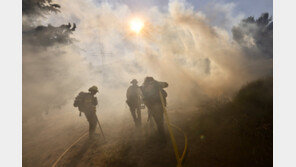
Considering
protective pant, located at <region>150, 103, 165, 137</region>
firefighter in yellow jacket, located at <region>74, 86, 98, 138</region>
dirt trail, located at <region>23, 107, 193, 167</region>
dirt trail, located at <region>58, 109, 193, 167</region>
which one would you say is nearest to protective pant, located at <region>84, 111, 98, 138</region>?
firefighter in yellow jacket, located at <region>74, 86, 98, 138</region>

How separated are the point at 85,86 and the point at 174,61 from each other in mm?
17299

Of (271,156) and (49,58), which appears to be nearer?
(271,156)

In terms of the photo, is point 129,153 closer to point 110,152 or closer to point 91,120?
point 110,152

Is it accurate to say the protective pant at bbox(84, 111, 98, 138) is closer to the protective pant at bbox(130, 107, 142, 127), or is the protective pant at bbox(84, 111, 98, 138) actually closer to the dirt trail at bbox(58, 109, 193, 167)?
the dirt trail at bbox(58, 109, 193, 167)

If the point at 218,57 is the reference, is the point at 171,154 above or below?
below

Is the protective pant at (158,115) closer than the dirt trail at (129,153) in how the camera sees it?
No

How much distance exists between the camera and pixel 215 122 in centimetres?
593

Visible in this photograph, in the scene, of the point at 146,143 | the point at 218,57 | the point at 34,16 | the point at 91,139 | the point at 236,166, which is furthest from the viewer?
the point at 218,57

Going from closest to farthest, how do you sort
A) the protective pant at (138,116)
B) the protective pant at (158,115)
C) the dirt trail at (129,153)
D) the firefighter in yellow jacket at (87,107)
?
the dirt trail at (129,153), the protective pant at (158,115), the firefighter in yellow jacket at (87,107), the protective pant at (138,116)

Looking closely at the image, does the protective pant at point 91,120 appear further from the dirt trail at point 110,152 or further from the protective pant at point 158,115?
the protective pant at point 158,115

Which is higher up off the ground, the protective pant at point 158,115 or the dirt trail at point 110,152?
the protective pant at point 158,115

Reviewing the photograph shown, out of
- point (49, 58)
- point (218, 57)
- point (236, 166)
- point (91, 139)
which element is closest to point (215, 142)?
point (236, 166)

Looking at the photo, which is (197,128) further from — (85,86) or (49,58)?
(85,86)

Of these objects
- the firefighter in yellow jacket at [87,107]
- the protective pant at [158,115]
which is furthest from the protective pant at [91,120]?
the protective pant at [158,115]
